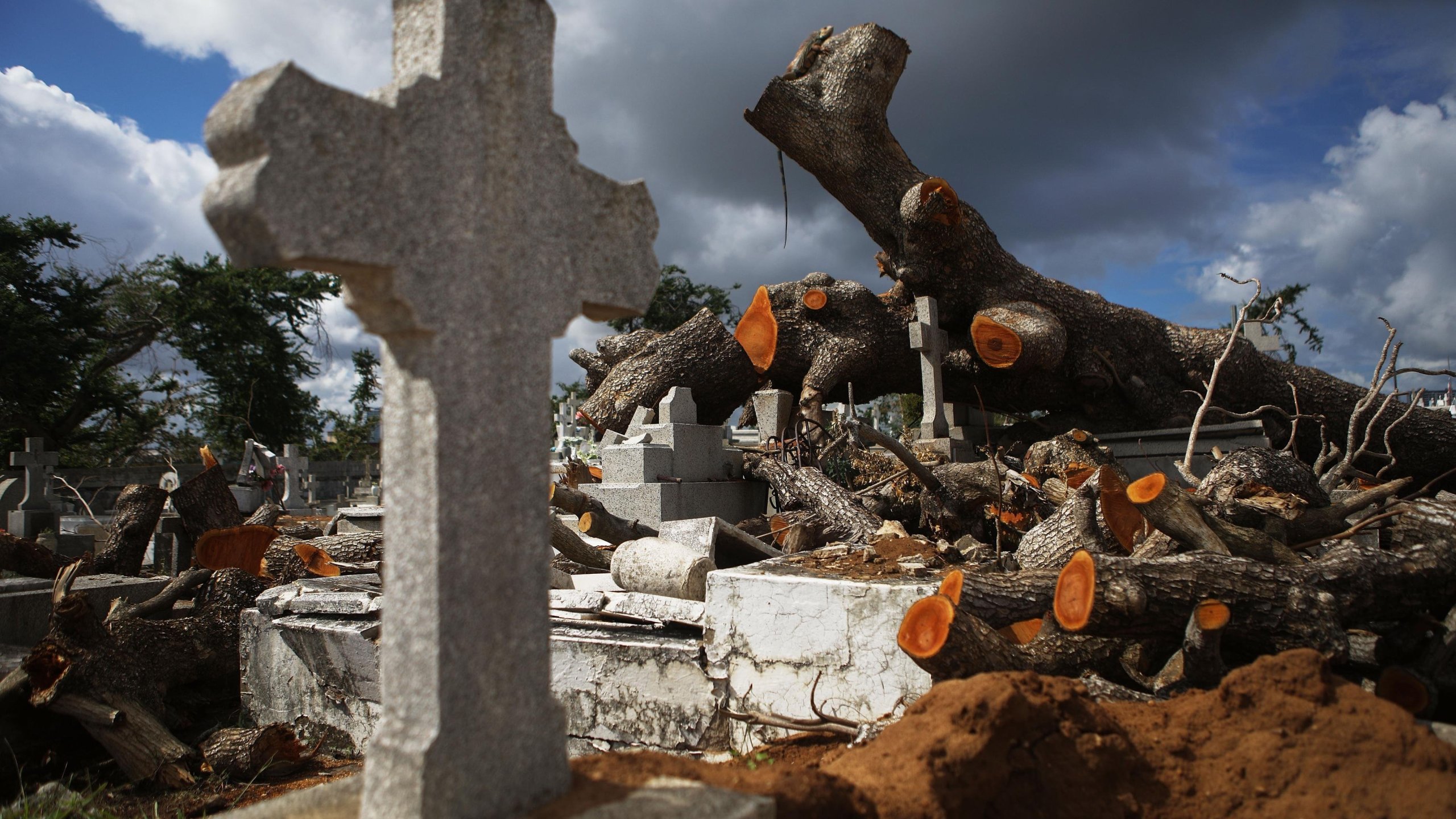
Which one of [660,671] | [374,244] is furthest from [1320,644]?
[374,244]

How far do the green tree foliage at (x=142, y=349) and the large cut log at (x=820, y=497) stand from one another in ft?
61.3

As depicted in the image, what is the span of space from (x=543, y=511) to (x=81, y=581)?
6374 mm

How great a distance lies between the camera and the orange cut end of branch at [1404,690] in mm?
3291

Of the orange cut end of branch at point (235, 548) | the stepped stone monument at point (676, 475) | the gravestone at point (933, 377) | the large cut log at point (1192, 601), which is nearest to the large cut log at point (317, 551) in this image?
the orange cut end of branch at point (235, 548)

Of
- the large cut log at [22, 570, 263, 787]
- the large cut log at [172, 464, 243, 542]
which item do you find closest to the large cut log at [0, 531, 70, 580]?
the large cut log at [172, 464, 243, 542]

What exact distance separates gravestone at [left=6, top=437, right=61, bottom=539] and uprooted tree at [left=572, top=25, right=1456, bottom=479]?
890cm

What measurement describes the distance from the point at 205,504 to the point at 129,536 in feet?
3.18

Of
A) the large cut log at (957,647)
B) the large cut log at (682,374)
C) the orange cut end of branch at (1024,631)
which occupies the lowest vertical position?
the orange cut end of branch at (1024,631)

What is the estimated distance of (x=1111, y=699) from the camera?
3266mm

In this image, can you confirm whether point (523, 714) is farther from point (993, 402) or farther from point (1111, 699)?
point (993, 402)

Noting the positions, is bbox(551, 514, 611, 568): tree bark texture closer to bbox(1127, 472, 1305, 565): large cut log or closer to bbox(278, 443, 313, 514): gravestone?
bbox(1127, 472, 1305, 565): large cut log

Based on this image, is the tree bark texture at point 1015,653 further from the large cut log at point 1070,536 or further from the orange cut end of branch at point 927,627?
the large cut log at point 1070,536

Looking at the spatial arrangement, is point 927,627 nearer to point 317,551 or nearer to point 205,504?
point 317,551

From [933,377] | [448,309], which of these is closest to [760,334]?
[933,377]
